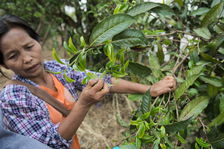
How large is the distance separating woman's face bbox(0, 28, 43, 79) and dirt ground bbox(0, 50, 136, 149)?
1070 millimetres

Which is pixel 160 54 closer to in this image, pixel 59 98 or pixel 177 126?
pixel 177 126

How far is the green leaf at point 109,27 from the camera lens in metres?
0.66

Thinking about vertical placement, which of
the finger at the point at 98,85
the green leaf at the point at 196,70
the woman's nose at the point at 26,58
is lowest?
the green leaf at the point at 196,70

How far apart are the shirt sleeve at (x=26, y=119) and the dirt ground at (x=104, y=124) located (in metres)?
0.97

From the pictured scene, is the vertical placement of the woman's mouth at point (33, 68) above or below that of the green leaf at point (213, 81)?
above

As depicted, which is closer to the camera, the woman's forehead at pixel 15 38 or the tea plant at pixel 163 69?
the tea plant at pixel 163 69

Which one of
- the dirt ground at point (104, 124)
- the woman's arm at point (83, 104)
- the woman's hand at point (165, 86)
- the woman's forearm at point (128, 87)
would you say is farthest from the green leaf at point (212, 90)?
the dirt ground at point (104, 124)

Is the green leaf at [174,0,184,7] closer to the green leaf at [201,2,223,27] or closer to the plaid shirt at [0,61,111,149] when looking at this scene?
the green leaf at [201,2,223,27]

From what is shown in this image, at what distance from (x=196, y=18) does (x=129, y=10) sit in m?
0.53

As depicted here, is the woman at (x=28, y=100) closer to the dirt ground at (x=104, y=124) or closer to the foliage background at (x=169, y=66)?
the foliage background at (x=169, y=66)

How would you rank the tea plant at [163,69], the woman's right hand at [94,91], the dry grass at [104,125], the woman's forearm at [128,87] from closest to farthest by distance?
the tea plant at [163,69] → the woman's right hand at [94,91] → the woman's forearm at [128,87] → the dry grass at [104,125]

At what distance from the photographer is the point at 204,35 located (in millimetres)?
883

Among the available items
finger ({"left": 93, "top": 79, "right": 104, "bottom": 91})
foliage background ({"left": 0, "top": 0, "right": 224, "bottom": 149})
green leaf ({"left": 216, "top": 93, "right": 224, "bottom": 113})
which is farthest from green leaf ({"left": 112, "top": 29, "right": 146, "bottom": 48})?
green leaf ({"left": 216, "top": 93, "right": 224, "bottom": 113})

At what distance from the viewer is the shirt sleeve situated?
2.93 ft
